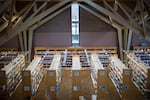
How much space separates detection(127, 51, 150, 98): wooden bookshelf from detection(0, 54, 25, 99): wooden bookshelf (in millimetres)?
5355

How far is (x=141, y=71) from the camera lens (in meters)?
10.0

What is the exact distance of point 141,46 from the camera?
14.5 m

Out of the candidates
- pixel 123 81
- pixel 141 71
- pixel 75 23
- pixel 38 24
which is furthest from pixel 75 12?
pixel 123 81

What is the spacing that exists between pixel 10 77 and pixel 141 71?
5.50 meters

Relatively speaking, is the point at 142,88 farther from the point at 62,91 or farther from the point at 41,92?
the point at 41,92

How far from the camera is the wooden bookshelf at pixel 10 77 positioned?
906cm

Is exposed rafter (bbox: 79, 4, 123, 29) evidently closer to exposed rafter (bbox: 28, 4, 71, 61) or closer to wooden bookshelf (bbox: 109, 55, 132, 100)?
exposed rafter (bbox: 28, 4, 71, 61)

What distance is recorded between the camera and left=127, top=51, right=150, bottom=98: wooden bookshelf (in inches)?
372

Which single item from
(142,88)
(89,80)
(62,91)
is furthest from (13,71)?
(142,88)

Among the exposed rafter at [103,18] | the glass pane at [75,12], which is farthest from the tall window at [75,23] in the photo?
the exposed rafter at [103,18]

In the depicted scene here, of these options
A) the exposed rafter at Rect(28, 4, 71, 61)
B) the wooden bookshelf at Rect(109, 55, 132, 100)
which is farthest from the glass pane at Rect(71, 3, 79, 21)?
the wooden bookshelf at Rect(109, 55, 132, 100)

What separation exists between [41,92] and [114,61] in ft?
12.2

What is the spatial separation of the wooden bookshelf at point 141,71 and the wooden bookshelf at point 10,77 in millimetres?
5355

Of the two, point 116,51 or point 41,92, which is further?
point 116,51
